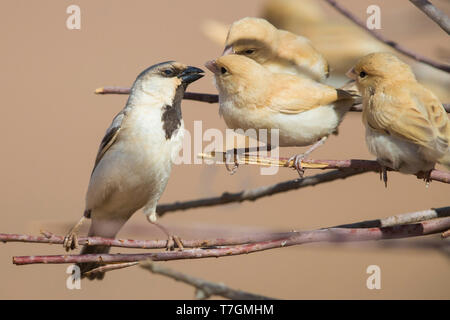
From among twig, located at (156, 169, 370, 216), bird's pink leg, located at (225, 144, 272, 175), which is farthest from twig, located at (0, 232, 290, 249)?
twig, located at (156, 169, 370, 216)

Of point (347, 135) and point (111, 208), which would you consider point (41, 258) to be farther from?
point (347, 135)

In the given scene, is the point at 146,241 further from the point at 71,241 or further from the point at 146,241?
the point at 71,241

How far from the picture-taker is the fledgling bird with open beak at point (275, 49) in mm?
1765

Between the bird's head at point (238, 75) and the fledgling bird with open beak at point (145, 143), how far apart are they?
0.52 feet

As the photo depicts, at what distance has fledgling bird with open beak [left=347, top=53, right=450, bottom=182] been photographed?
5.08ft

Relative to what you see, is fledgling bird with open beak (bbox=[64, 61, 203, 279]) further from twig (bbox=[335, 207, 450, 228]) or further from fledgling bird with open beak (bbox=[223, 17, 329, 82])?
twig (bbox=[335, 207, 450, 228])

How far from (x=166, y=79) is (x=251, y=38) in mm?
255

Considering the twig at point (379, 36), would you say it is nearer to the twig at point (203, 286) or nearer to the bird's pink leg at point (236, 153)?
the bird's pink leg at point (236, 153)

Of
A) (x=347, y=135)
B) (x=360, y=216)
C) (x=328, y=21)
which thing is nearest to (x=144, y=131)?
(x=328, y=21)

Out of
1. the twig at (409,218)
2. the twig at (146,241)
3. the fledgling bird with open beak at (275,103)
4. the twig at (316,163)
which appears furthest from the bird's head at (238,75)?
the twig at (146,241)

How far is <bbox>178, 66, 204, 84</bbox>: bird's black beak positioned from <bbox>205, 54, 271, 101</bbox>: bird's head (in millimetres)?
151

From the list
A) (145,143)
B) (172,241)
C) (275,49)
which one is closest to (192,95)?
(145,143)

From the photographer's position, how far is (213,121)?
366cm

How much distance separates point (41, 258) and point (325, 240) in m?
0.50
